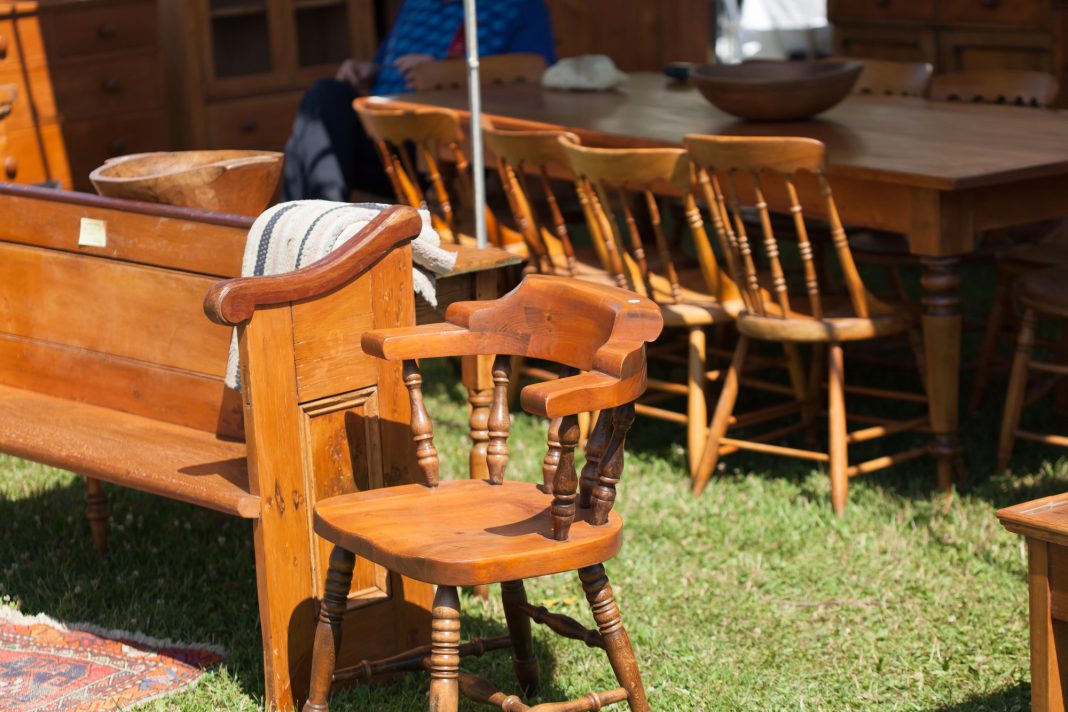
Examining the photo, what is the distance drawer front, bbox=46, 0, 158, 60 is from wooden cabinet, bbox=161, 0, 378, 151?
8.7 inches

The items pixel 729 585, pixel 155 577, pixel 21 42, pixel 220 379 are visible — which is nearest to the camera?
pixel 220 379

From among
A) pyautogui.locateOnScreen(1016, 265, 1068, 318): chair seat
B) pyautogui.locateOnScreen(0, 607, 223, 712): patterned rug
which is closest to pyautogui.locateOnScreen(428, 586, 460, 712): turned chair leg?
pyautogui.locateOnScreen(0, 607, 223, 712): patterned rug

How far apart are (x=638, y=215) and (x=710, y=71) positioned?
1032mm

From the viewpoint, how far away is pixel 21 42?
665cm

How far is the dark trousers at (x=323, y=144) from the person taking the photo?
5891 millimetres

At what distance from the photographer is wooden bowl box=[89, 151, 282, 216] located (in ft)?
10.5

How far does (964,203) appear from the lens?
3.76 metres

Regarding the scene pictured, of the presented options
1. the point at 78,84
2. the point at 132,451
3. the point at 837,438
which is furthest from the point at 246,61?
the point at 132,451

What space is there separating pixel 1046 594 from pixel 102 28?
5.82 m

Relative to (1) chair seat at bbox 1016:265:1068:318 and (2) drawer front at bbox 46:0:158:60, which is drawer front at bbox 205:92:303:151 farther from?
(1) chair seat at bbox 1016:265:1068:318

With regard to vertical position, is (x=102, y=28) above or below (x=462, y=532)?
above

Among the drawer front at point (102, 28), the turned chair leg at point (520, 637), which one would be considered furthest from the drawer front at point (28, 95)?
the turned chair leg at point (520, 637)

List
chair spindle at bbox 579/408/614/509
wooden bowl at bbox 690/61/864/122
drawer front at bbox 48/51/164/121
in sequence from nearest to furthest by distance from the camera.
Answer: chair spindle at bbox 579/408/614/509 → wooden bowl at bbox 690/61/864/122 → drawer front at bbox 48/51/164/121

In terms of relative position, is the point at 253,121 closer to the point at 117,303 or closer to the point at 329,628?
the point at 117,303
